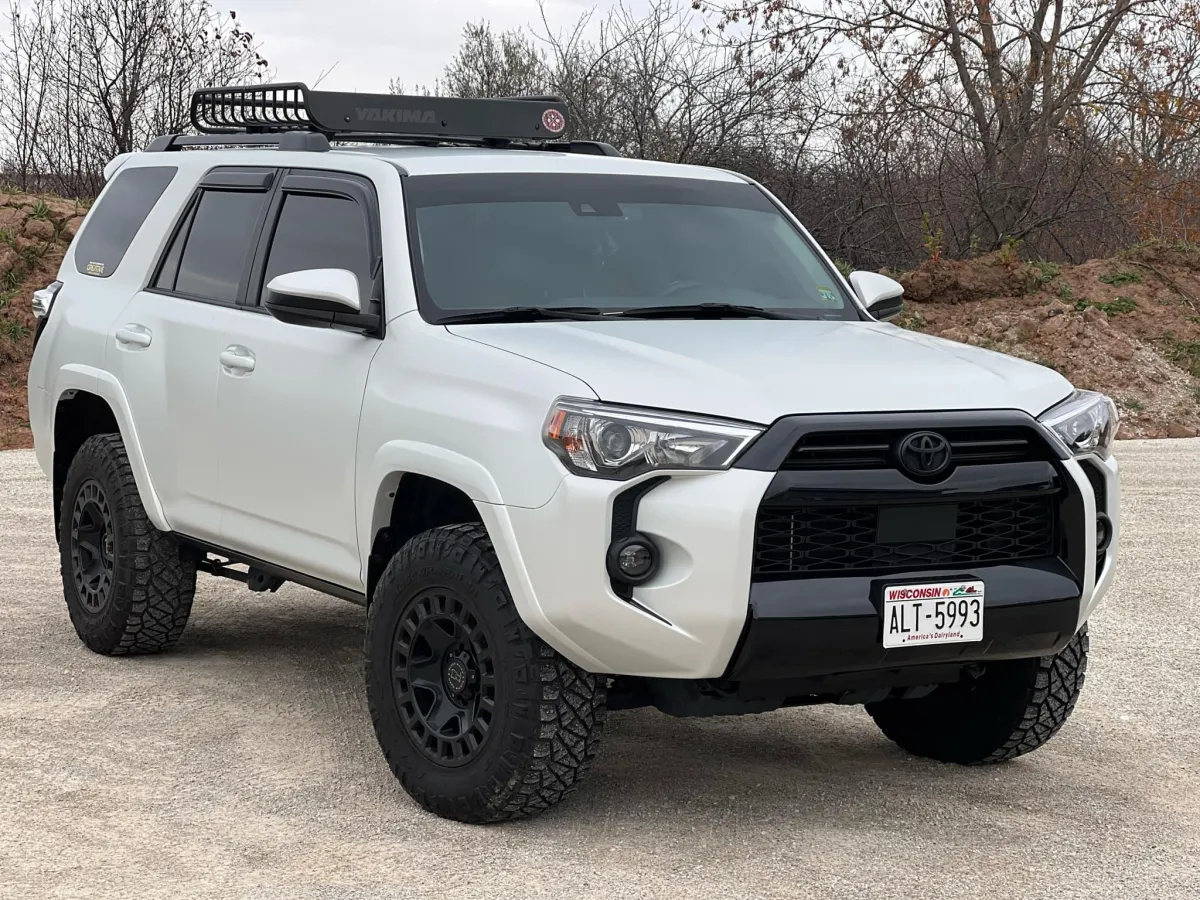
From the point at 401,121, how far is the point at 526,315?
1.86m

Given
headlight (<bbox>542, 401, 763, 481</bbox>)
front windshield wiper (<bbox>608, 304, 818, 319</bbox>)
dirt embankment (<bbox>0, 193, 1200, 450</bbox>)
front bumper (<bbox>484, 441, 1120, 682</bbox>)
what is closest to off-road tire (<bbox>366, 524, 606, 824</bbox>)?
front bumper (<bbox>484, 441, 1120, 682</bbox>)

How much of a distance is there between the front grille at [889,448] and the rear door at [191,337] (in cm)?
248

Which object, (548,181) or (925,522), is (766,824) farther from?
(548,181)

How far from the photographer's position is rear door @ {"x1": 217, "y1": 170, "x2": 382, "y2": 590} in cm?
532

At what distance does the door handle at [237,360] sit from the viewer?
5.82 meters

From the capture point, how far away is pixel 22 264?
18094 mm

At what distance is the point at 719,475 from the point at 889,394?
0.56 meters

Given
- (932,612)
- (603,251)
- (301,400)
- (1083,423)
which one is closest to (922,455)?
(932,612)

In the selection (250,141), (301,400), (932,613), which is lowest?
(932,613)

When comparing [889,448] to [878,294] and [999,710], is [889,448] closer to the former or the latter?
[999,710]

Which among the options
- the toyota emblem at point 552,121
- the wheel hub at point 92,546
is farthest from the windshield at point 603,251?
the wheel hub at point 92,546

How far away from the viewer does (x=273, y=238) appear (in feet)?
19.9

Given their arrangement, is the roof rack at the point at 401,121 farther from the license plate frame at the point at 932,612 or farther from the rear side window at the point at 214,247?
the license plate frame at the point at 932,612

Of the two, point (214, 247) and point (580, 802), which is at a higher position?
point (214, 247)
